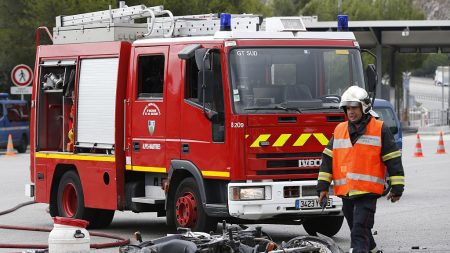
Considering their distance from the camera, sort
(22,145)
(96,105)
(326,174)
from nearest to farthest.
Result: 1. (326,174)
2. (96,105)
3. (22,145)

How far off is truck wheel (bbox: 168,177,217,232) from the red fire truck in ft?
0.05

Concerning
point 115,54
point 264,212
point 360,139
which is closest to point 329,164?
point 360,139

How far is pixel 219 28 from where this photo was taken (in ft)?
48.5

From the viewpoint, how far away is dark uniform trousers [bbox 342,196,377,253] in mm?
10359

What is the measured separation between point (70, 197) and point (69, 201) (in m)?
0.07

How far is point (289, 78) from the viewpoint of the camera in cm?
1399

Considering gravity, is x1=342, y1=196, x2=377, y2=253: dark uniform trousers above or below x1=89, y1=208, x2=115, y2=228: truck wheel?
above

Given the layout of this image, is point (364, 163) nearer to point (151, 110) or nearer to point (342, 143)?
point (342, 143)

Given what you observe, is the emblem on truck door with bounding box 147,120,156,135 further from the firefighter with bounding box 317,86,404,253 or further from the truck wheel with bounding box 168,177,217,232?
the firefighter with bounding box 317,86,404,253

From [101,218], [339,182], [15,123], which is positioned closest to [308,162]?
[339,182]

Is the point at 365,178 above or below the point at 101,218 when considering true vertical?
above

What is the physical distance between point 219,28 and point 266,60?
3.61 ft

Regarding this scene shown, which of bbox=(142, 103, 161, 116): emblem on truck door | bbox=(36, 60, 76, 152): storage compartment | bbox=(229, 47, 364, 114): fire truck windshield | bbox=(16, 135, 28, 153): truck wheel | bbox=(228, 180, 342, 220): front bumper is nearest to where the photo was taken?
bbox=(228, 180, 342, 220): front bumper

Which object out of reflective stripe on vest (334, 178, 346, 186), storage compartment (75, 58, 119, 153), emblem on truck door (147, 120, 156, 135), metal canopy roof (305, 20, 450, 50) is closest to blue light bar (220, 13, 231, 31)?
emblem on truck door (147, 120, 156, 135)
